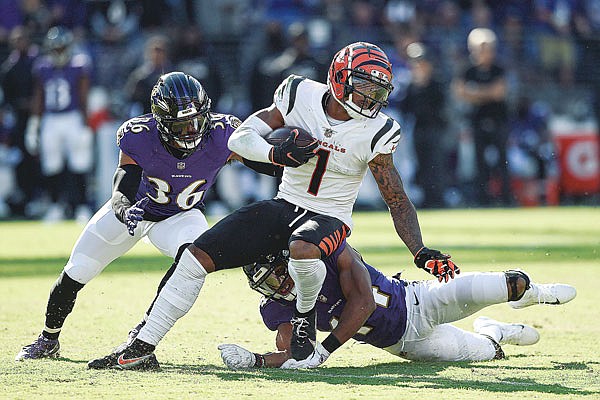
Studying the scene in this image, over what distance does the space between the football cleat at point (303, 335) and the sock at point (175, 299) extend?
0.54 metres

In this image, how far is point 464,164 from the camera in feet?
57.6

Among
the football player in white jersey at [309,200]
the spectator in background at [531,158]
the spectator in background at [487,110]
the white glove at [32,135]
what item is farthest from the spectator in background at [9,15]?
the football player in white jersey at [309,200]

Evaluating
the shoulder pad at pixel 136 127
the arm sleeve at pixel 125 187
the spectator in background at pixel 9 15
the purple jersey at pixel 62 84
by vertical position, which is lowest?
the arm sleeve at pixel 125 187

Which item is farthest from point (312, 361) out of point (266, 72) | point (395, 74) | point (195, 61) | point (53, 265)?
point (395, 74)

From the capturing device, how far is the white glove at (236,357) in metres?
5.59

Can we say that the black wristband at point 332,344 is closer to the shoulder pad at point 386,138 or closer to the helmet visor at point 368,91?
the shoulder pad at point 386,138

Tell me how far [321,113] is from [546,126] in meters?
12.3

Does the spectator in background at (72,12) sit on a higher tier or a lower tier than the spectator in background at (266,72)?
higher

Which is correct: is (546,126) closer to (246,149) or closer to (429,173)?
(429,173)

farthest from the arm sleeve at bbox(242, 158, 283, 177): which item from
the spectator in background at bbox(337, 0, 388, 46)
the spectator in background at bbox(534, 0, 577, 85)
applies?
the spectator in background at bbox(534, 0, 577, 85)

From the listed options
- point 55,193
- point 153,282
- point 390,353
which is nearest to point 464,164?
point 55,193

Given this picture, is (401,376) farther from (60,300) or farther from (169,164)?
(60,300)

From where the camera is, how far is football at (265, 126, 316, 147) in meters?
5.56

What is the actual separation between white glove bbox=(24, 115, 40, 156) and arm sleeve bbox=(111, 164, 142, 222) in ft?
29.7
